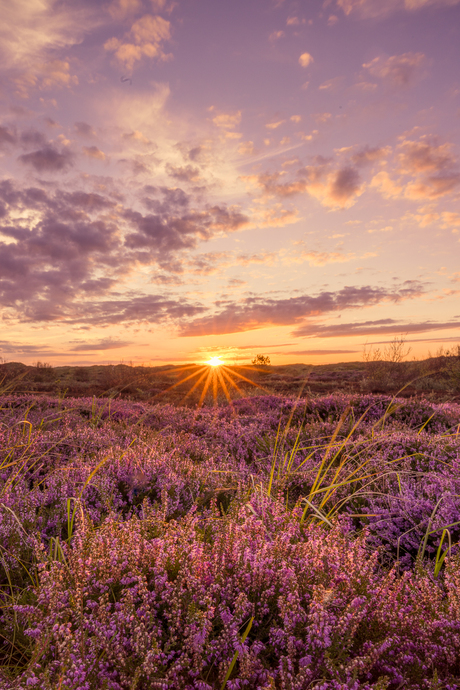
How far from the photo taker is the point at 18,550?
9.86 feet

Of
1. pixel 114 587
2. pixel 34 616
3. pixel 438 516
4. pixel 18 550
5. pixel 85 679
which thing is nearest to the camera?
pixel 85 679

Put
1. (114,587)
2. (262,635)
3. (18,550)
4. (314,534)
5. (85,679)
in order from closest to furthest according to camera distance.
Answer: (85,679)
(262,635)
(114,587)
(314,534)
(18,550)

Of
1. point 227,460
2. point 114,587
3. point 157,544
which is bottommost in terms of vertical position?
point 227,460

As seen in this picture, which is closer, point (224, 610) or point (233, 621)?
point (233, 621)

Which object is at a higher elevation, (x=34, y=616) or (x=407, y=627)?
(x=34, y=616)

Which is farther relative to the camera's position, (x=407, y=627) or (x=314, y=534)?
(x=314, y=534)

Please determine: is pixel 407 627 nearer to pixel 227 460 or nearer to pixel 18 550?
pixel 18 550

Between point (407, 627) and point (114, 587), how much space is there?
63.2 inches

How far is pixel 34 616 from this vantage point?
1.82m

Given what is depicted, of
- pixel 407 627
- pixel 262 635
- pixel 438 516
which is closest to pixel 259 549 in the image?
pixel 262 635

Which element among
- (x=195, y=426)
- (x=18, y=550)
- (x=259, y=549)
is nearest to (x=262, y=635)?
(x=259, y=549)

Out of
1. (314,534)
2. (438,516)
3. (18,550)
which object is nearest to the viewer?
(314,534)

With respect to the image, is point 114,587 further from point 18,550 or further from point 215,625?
point 18,550

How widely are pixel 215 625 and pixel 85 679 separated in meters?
0.67
